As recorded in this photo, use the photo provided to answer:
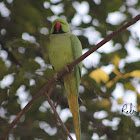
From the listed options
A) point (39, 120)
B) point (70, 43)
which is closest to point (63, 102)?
point (39, 120)

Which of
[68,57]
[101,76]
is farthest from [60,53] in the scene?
[101,76]

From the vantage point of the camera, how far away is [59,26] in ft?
9.21

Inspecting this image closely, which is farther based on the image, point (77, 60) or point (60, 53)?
point (60, 53)

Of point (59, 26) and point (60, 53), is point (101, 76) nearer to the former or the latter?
point (60, 53)

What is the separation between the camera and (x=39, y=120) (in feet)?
9.36

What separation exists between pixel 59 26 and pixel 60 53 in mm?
405

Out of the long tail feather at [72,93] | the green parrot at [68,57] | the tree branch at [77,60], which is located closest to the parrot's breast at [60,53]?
the green parrot at [68,57]

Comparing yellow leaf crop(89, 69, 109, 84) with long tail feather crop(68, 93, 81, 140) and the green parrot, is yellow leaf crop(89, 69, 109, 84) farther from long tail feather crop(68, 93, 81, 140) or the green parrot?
long tail feather crop(68, 93, 81, 140)

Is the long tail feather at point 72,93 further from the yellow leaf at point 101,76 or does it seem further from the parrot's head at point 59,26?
the parrot's head at point 59,26

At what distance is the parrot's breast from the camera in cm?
260

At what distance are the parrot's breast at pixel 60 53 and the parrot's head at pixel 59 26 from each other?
184 mm

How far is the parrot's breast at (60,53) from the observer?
2.60 m

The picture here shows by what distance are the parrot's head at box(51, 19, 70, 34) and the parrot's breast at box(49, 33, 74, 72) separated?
0.60 ft

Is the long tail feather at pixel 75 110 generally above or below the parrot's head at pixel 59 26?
below
